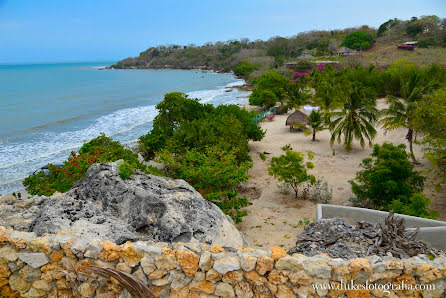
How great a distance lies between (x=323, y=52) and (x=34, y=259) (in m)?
92.8

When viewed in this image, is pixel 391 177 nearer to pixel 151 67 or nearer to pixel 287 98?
pixel 287 98

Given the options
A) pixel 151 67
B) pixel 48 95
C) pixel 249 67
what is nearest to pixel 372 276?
pixel 48 95

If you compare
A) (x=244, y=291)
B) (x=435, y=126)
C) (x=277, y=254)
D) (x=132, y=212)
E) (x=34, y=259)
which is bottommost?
(x=132, y=212)

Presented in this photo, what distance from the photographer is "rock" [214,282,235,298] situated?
16.5 feet

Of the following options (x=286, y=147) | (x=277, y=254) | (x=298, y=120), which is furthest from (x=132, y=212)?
(x=298, y=120)

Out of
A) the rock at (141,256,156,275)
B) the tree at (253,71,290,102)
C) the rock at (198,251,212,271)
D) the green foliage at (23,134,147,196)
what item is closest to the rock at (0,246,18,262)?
the rock at (141,256,156,275)

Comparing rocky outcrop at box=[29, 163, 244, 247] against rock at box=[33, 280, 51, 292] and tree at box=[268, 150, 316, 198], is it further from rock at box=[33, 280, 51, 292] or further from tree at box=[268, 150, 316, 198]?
tree at box=[268, 150, 316, 198]

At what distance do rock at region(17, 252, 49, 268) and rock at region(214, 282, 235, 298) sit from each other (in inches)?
113

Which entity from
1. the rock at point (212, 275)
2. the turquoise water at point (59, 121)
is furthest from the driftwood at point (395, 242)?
the turquoise water at point (59, 121)

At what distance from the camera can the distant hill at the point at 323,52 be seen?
206 ft

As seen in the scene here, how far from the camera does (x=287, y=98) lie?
41000 millimetres

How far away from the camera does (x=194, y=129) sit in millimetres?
17703

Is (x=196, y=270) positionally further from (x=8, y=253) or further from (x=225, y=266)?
(x=8, y=253)

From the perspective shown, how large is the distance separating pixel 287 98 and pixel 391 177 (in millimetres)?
29193
